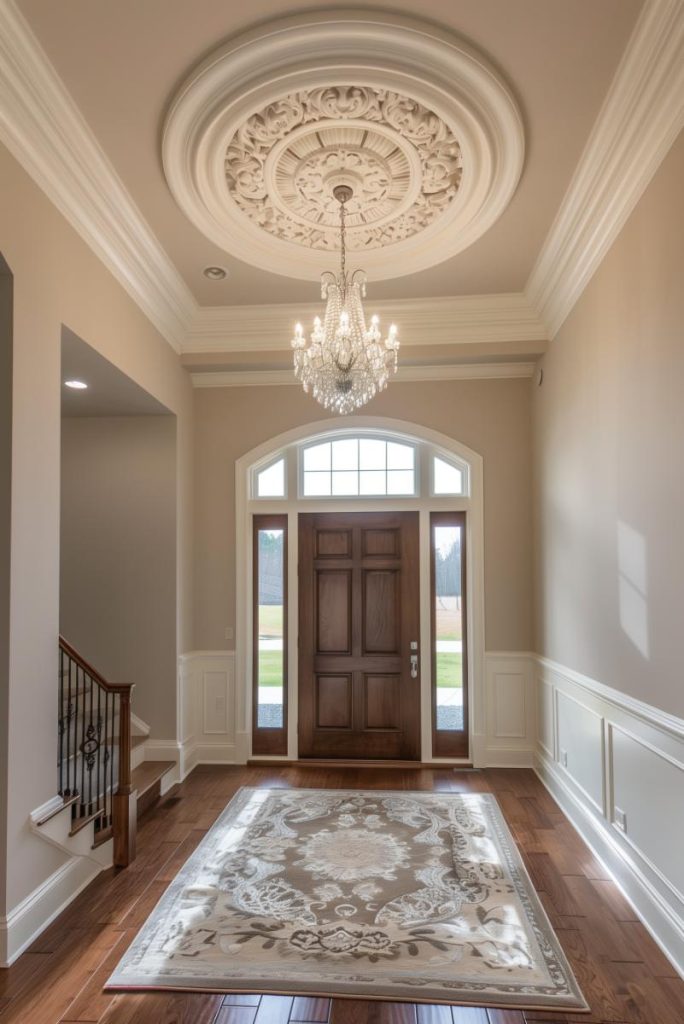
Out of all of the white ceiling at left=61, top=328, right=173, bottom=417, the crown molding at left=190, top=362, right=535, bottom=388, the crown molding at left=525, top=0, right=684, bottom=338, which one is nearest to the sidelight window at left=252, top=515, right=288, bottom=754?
the crown molding at left=190, top=362, right=535, bottom=388

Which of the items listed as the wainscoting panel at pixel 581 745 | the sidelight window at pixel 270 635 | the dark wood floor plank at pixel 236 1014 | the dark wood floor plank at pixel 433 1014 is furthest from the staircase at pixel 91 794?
the wainscoting panel at pixel 581 745

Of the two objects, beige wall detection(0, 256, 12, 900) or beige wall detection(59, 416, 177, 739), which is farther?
beige wall detection(59, 416, 177, 739)

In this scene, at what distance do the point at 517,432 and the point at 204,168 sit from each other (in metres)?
3.49

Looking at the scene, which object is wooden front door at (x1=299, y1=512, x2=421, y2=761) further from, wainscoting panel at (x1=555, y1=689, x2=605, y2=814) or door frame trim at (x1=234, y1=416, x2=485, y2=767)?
wainscoting panel at (x1=555, y1=689, x2=605, y2=814)

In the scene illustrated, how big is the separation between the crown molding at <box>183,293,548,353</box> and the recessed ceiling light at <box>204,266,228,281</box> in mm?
562

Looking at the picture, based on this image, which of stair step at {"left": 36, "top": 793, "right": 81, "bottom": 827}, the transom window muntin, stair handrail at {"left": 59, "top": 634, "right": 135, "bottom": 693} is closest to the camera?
stair step at {"left": 36, "top": 793, "right": 81, "bottom": 827}

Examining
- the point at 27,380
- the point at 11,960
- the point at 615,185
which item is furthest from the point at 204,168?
the point at 11,960

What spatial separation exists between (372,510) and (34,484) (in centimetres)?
339

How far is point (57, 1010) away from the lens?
2598 mm

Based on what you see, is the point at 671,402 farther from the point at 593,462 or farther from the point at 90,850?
the point at 90,850

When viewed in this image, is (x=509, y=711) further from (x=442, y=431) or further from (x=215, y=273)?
(x=215, y=273)

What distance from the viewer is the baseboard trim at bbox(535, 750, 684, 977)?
9.53 ft

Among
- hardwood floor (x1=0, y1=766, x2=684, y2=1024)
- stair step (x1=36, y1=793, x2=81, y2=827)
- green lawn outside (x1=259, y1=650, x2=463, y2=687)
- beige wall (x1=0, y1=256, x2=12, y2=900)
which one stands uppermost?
beige wall (x1=0, y1=256, x2=12, y2=900)

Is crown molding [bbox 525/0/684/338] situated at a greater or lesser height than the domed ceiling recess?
lesser
